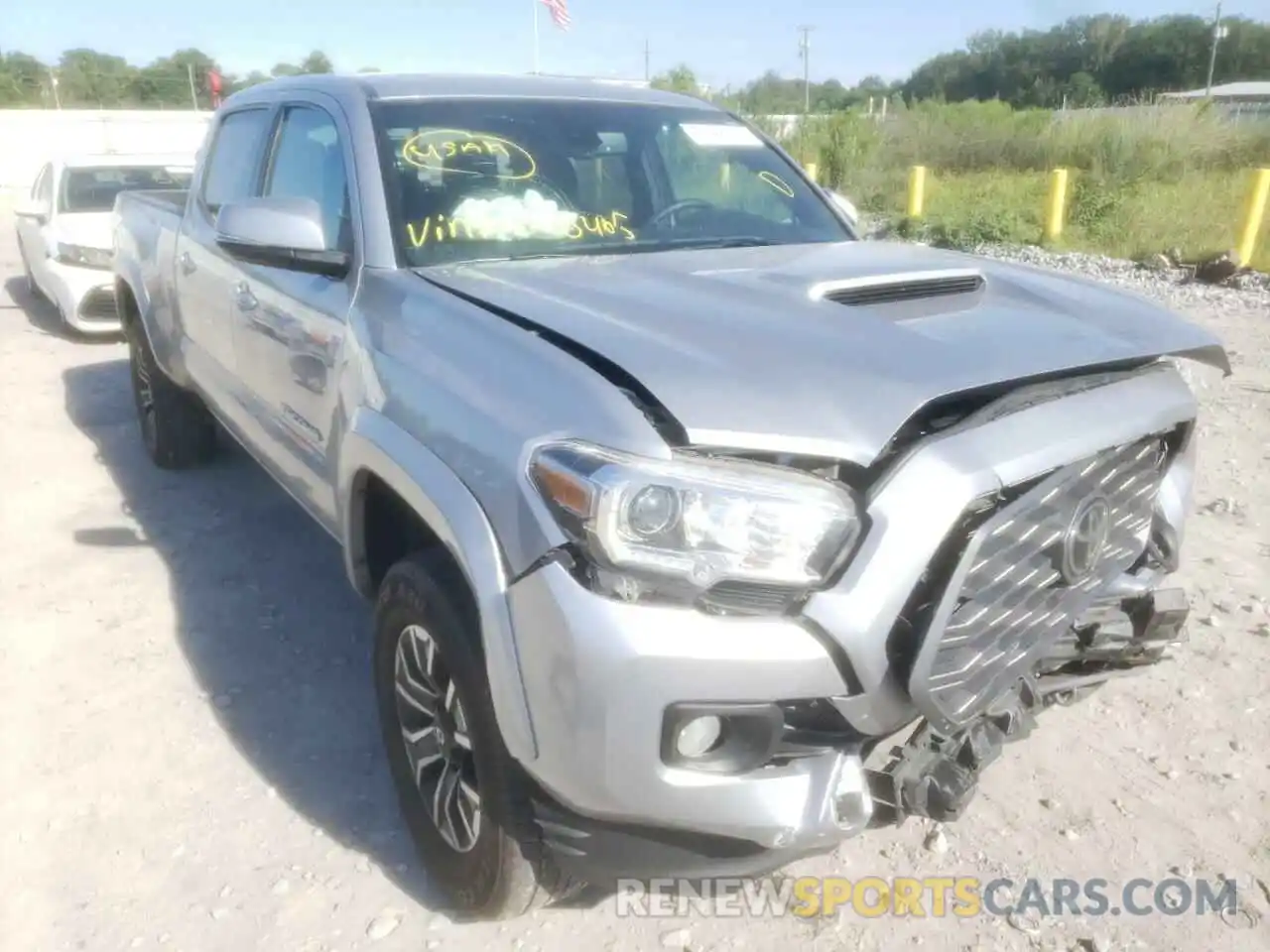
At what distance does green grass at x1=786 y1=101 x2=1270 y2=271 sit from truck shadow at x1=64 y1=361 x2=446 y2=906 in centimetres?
973

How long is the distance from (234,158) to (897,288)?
2859 mm

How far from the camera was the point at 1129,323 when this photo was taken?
8.10 ft

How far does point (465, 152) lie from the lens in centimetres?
313

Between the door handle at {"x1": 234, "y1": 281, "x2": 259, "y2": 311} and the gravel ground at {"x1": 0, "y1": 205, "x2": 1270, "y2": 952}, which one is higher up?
the door handle at {"x1": 234, "y1": 281, "x2": 259, "y2": 311}

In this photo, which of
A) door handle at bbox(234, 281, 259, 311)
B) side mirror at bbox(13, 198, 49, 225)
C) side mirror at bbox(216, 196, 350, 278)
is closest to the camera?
side mirror at bbox(216, 196, 350, 278)

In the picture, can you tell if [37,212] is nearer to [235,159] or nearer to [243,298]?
[235,159]

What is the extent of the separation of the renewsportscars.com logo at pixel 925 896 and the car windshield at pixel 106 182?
878cm

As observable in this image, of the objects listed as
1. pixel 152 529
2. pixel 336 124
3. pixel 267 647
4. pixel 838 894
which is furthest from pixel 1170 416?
pixel 152 529

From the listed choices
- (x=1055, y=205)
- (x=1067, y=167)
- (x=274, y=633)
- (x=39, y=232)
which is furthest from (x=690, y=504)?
(x=1067, y=167)

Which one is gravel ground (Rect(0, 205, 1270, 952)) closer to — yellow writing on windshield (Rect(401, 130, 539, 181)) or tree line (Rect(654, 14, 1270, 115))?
yellow writing on windshield (Rect(401, 130, 539, 181))

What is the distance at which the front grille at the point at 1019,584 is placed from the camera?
76.4 inches

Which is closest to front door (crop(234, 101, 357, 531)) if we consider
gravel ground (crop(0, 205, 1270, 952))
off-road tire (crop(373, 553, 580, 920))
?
off-road tire (crop(373, 553, 580, 920))

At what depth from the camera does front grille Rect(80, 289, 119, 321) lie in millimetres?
8625

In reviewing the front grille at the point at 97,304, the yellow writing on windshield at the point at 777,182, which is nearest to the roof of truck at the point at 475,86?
the yellow writing on windshield at the point at 777,182
